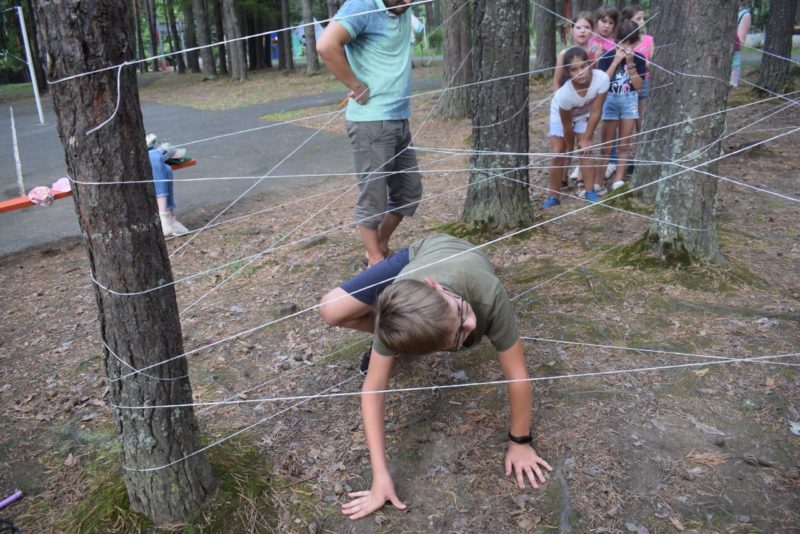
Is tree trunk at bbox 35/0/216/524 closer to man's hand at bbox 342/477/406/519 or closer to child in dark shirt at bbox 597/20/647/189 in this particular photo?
man's hand at bbox 342/477/406/519

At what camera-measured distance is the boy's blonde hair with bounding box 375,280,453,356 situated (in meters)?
1.87

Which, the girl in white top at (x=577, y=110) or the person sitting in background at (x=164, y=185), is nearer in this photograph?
the girl in white top at (x=577, y=110)

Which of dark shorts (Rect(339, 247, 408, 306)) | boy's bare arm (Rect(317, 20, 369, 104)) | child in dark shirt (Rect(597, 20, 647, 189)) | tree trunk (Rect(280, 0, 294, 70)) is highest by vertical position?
tree trunk (Rect(280, 0, 294, 70))

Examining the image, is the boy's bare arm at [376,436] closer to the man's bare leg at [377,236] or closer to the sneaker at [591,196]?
the man's bare leg at [377,236]

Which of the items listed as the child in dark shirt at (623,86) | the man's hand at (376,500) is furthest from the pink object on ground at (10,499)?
the child in dark shirt at (623,86)

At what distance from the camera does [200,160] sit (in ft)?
27.1

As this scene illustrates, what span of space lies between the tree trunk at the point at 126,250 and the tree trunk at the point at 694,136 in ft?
9.22

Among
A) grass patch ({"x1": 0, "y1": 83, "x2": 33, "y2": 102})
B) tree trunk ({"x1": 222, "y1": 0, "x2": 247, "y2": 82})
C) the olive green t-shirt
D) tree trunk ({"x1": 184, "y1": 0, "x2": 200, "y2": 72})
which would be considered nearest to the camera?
the olive green t-shirt

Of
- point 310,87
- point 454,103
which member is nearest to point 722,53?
point 454,103

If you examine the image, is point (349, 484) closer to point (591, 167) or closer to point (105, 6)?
point (105, 6)

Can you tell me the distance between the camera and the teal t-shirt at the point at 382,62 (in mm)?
3316

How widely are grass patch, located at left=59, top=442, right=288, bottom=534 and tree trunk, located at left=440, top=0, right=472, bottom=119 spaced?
7.42 metres

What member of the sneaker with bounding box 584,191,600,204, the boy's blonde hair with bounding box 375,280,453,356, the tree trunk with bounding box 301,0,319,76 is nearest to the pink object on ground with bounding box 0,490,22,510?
the boy's blonde hair with bounding box 375,280,453,356

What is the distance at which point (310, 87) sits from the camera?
55.6 ft
